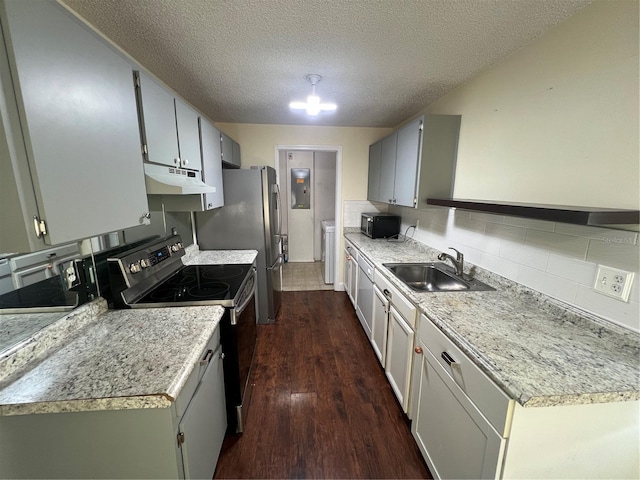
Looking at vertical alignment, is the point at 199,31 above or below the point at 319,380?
above

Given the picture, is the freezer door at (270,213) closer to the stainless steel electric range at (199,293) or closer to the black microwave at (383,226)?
the stainless steel electric range at (199,293)

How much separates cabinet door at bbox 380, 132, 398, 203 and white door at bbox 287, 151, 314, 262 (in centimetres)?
221

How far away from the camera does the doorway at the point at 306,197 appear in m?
4.91

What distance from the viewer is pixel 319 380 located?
208 centimetres

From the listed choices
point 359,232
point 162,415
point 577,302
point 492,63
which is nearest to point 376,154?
point 359,232

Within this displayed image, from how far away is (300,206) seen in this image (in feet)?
16.8

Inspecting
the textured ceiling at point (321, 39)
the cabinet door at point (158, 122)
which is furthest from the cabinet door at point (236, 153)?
the cabinet door at point (158, 122)

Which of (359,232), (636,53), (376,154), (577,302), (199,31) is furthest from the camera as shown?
(359,232)

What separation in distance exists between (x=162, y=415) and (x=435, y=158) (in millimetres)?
2380

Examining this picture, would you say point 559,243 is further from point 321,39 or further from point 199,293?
point 199,293

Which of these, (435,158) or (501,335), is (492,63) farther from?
(501,335)

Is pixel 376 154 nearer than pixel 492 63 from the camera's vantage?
No

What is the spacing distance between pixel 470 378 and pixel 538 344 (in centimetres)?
32

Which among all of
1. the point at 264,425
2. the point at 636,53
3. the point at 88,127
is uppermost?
the point at 636,53
